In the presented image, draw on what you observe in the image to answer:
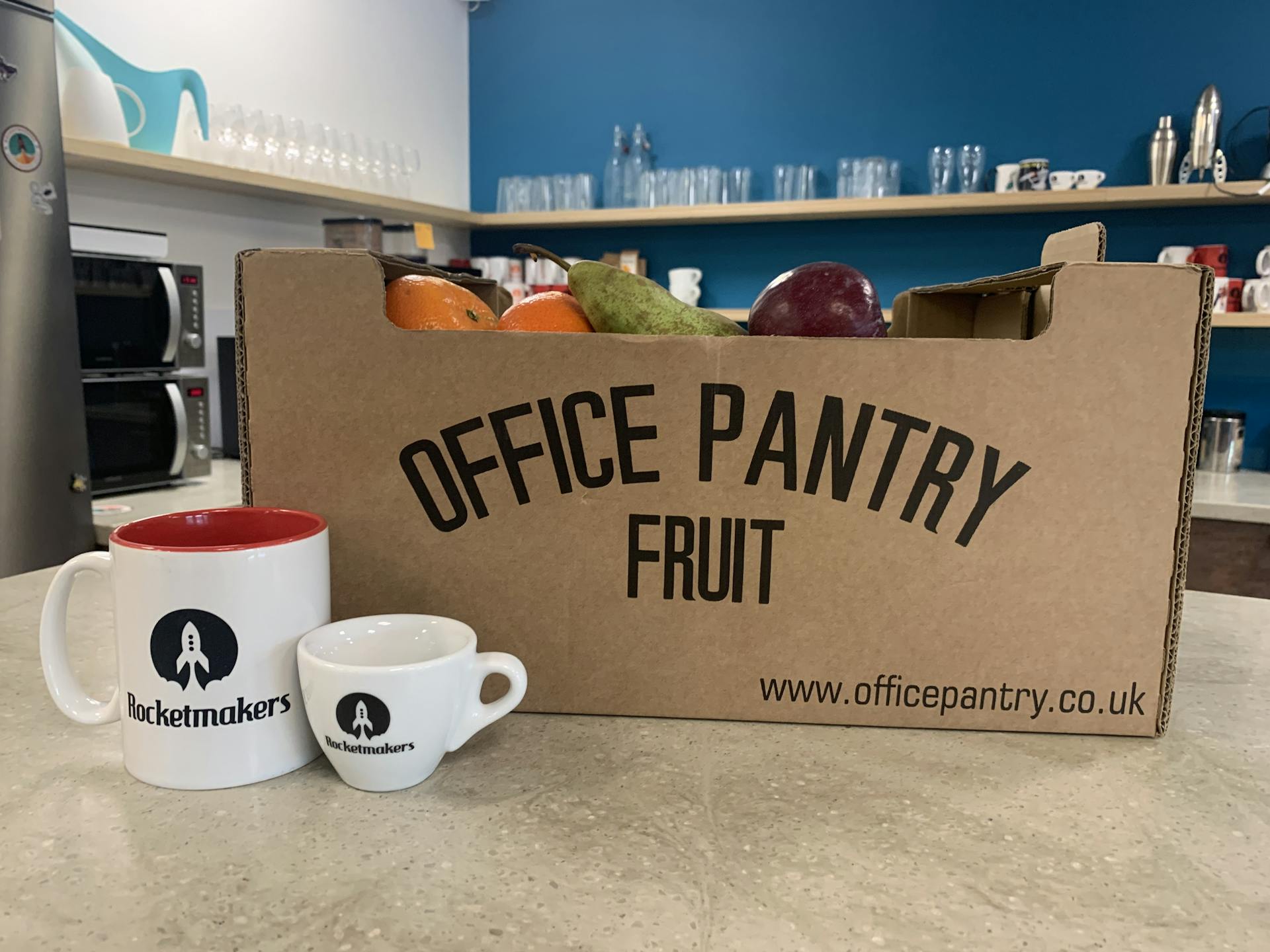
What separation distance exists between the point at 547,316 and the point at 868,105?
275cm

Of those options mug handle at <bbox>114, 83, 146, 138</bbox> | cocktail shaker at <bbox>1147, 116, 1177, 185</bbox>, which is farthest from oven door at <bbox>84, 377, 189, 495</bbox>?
cocktail shaker at <bbox>1147, 116, 1177, 185</bbox>

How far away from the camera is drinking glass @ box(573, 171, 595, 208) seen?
3.24 meters

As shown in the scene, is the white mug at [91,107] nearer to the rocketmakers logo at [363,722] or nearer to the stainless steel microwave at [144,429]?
the stainless steel microwave at [144,429]

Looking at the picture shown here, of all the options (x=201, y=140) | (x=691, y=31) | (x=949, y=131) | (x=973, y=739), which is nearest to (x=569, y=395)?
(x=973, y=739)

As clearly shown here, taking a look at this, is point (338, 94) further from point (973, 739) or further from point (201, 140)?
point (973, 739)

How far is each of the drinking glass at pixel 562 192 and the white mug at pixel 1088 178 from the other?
164 centimetres

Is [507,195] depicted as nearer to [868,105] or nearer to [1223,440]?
[868,105]

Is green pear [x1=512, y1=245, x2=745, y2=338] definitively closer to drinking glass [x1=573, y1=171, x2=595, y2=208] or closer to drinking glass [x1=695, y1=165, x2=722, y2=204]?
drinking glass [x1=695, y1=165, x2=722, y2=204]

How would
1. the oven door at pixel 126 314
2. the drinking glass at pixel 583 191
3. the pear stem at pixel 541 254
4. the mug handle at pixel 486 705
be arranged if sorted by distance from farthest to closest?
the drinking glass at pixel 583 191 < the oven door at pixel 126 314 < the pear stem at pixel 541 254 < the mug handle at pixel 486 705

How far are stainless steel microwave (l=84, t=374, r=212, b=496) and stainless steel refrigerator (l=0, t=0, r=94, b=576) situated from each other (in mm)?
104


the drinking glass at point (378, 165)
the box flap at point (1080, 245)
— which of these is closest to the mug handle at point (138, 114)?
the drinking glass at point (378, 165)

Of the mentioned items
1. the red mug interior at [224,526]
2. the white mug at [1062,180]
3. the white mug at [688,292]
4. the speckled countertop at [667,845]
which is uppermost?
the white mug at [1062,180]

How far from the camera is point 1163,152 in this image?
2561 mm

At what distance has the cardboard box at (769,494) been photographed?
526 mm
